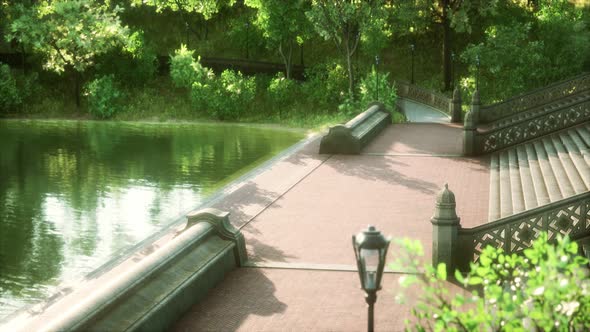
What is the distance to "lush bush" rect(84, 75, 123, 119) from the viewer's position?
164 feet

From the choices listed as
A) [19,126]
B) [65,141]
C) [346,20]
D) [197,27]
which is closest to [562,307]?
[65,141]

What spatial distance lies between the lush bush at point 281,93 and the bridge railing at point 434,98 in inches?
279

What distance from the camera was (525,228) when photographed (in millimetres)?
14008

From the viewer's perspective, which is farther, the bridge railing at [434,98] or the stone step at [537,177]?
the bridge railing at [434,98]

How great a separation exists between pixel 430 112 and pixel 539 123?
1645 centimetres

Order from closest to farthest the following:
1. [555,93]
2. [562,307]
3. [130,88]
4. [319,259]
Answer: [562,307] < [319,259] < [555,93] < [130,88]

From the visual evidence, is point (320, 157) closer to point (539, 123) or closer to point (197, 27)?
point (539, 123)

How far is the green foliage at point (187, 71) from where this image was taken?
50688 millimetres

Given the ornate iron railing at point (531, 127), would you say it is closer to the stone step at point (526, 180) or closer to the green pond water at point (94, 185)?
the stone step at point (526, 180)

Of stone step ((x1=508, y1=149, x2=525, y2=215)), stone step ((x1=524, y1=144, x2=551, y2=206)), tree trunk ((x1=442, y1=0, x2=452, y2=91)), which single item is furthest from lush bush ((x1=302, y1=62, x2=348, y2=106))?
stone step ((x1=524, y1=144, x2=551, y2=206))

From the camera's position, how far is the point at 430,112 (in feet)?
145

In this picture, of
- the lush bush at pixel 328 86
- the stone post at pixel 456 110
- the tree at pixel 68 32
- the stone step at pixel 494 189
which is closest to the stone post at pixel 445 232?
the stone step at pixel 494 189

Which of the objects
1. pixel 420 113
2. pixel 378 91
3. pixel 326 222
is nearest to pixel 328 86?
pixel 420 113

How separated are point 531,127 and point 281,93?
24345mm
